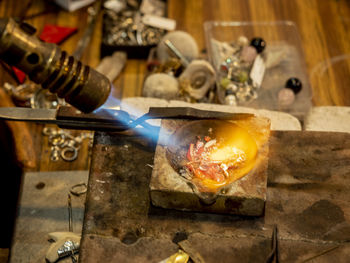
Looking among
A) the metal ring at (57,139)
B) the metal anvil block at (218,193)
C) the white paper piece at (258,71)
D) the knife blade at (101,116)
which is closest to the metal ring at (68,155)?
the metal ring at (57,139)

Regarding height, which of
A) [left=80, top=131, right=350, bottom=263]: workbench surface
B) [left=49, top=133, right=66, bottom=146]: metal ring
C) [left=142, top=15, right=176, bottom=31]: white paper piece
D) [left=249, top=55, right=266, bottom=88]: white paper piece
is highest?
[left=142, top=15, right=176, bottom=31]: white paper piece

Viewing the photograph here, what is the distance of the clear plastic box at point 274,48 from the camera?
3.28 metres

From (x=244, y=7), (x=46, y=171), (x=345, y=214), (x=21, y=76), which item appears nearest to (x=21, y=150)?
(x=46, y=171)

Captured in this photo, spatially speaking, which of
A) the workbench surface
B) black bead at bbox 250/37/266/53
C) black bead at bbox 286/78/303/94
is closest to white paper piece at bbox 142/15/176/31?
black bead at bbox 250/37/266/53

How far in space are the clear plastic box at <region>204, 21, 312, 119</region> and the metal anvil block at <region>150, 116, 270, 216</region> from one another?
1254 millimetres

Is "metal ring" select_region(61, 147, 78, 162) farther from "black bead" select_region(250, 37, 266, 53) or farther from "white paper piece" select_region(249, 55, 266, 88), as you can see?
"black bead" select_region(250, 37, 266, 53)

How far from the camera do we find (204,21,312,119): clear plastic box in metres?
3.28

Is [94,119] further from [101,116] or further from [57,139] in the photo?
[57,139]

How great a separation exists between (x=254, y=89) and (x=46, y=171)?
1.61 m

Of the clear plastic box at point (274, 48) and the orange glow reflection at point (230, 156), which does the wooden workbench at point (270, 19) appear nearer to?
the clear plastic box at point (274, 48)

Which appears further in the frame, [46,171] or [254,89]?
[254,89]

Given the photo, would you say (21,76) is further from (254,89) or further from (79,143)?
(254,89)

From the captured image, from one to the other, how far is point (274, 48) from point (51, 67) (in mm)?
2252

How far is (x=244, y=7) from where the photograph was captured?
4129 mm
